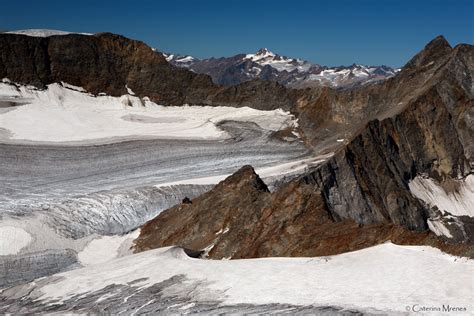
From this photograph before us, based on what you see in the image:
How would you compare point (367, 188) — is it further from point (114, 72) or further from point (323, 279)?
point (114, 72)

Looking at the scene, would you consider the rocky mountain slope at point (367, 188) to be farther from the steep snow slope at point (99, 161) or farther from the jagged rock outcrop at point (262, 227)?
the steep snow slope at point (99, 161)

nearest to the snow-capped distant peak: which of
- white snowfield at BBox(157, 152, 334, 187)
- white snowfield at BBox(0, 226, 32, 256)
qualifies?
white snowfield at BBox(157, 152, 334, 187)

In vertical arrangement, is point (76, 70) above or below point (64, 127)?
above

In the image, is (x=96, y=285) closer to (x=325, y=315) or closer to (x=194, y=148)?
(x=325, y=315)

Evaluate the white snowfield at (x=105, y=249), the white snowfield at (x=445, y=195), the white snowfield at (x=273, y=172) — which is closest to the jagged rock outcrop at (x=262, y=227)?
the white snowfield at (x=105, y=249)

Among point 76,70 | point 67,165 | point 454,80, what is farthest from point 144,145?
point 454,80

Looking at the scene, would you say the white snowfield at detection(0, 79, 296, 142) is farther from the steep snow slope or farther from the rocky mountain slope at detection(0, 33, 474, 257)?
the rocky mountain slope at detection(0, 33, 474, 257)

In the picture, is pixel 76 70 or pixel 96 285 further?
pixel 76 70

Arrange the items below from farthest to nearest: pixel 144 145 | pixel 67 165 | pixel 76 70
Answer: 1. pixel 76 70
2. pixel 144 145
3. pixel 67 165
